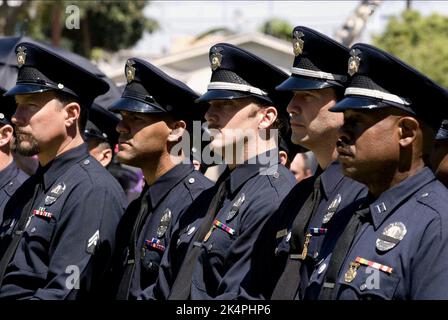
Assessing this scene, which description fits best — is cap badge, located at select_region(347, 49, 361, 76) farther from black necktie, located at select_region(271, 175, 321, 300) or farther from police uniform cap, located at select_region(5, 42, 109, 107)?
police uniform cap, located at select_region(5, 42, 109, 107)

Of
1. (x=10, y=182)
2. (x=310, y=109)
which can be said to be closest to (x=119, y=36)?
(x=10, y=182)

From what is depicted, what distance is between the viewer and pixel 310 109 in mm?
Result: 5023

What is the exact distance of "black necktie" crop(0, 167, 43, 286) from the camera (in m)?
5.78

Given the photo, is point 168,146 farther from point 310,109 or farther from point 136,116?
point 310,109

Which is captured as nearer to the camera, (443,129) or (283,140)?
(443,129)

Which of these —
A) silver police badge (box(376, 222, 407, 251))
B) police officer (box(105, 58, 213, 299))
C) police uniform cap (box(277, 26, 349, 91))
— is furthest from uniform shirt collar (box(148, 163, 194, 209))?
silver police badge (box(376, 222, 407, 251))

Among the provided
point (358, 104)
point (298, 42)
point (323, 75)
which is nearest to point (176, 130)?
point (298, 42)

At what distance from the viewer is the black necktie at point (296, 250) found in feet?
15.5

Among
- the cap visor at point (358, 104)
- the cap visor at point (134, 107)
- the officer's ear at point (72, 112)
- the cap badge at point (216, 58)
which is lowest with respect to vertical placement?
the officer's ear at point (72, 112)

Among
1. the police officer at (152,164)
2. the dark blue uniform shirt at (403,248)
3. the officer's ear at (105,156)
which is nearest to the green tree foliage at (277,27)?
the officer's ear at (105,156)

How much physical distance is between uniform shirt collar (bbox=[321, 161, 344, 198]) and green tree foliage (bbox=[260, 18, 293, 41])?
103 ft

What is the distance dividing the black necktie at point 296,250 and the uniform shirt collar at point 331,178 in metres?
0.04

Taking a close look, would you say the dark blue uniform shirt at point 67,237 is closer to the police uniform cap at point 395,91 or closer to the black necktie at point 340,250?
the black necktie at point 340,250
